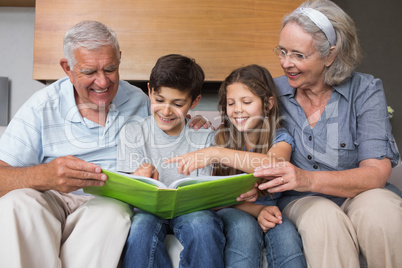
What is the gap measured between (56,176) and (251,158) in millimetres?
655

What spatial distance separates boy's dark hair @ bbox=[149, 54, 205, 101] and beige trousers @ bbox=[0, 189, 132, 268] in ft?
1.71

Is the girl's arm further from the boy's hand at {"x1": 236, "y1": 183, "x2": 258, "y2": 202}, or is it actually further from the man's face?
the man's face

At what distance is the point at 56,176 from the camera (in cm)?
124

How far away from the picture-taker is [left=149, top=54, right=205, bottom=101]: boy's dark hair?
61.8 inches

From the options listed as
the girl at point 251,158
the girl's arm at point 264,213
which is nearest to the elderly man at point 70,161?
the girl at point 251,158

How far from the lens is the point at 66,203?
148cm

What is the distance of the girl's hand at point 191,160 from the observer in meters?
1.32

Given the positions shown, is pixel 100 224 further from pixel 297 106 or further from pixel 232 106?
pixel 297 106

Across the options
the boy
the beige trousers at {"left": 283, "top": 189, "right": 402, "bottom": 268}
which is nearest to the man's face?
the boy

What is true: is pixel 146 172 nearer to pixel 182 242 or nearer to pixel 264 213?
pixel 182 242

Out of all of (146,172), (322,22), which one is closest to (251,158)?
(146,172)

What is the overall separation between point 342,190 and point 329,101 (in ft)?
1.35

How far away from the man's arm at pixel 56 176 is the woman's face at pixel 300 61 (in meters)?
0.85

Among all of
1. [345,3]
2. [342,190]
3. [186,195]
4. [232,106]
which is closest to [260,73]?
[232,106]
